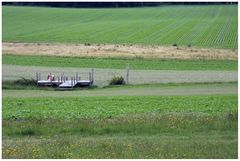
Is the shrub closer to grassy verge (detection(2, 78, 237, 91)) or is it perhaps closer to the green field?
grassy verge (detection(2, 78, 237, 91))

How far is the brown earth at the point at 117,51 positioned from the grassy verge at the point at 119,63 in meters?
3.28

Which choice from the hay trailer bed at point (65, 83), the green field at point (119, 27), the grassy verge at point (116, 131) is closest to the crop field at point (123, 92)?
the grassy verge at point (116, 131)

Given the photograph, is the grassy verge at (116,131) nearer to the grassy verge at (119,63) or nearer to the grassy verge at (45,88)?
the grassy verge at (45,88)

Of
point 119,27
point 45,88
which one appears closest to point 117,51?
point 45,88

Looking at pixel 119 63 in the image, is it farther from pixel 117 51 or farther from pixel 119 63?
pixel 117 51

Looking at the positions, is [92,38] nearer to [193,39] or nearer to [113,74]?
[193,39]

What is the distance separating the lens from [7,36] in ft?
255

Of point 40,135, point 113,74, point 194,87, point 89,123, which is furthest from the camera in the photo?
point 113,74

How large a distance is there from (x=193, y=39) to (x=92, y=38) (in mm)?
14500

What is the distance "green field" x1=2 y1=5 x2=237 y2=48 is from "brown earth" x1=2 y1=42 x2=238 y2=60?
6.04 metres

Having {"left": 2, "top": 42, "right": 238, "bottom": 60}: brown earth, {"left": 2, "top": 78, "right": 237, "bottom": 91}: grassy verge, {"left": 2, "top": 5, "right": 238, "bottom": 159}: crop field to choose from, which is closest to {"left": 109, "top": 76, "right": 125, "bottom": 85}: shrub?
{"left": 2, "top": 5, "right": 238, "bottom": 159}: crop field

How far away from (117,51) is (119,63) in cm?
995

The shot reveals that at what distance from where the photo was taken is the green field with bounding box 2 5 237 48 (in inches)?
2864

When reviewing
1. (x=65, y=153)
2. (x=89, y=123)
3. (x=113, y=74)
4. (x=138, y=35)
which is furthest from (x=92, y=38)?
(x=65, y=153)
